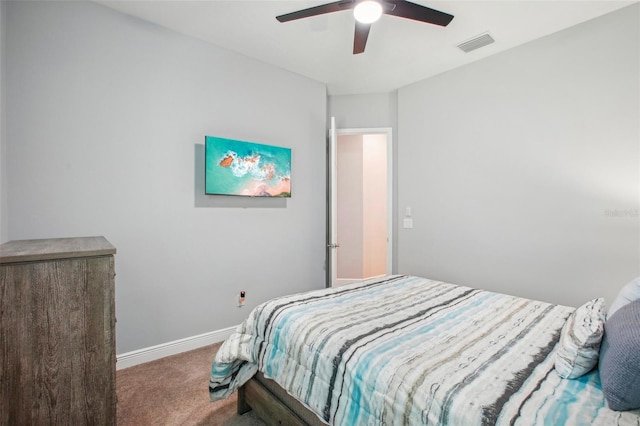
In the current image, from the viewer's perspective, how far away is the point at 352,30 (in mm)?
2455

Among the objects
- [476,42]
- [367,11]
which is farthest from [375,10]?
[476,42]

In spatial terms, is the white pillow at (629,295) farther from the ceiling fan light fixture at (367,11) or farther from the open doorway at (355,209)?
the open doorway at (355,209)

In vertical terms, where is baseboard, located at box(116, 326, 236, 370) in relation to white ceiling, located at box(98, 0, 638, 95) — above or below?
below

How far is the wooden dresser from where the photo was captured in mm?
1062

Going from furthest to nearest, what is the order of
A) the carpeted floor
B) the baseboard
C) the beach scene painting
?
the beach scene painting < the baseboard < the carpeted floor

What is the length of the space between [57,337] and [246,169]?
1.96 metres

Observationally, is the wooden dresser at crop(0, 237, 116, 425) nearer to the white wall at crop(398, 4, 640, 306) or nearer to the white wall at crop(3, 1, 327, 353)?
the white wall at crop(3, 1, 327, 353)

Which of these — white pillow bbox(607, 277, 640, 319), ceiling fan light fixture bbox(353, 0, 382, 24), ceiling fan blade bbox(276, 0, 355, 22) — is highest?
ceiling fan blade bbox(276, 0, 355, 22)

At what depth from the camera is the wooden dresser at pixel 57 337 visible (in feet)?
3.49

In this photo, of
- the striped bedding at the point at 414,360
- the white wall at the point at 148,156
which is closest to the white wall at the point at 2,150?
the white wall at the point at 148,156

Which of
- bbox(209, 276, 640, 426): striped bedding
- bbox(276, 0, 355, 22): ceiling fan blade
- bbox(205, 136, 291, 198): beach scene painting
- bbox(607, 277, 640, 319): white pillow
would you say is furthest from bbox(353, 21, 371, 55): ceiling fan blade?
bbox(607, 277, 640, 319): white pillow

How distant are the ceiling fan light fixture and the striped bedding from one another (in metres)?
1.72

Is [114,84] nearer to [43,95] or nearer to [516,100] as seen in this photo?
[43,95]

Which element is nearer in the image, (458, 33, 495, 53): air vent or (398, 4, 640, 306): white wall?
(398, 4, 640, 306): white wall
